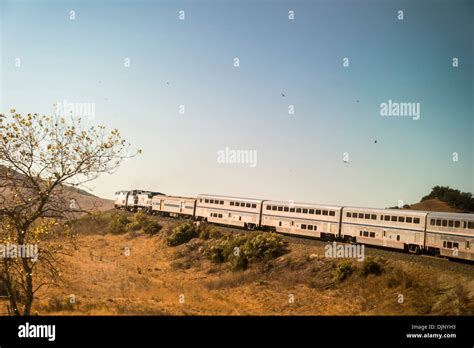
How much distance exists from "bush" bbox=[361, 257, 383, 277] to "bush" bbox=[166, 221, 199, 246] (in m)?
25.1

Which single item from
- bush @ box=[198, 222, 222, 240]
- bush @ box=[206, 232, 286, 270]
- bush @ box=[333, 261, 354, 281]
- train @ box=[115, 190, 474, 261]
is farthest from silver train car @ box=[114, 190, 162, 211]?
bush @ box=[333, 261, 354, 281]

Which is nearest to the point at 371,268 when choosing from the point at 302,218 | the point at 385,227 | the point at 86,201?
the point at 385,227

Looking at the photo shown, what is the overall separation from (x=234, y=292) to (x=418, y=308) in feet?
43.4

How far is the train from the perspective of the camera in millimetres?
25984

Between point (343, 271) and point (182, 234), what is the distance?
2515cm

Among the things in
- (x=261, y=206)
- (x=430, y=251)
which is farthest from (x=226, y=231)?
(x=430, y=251)

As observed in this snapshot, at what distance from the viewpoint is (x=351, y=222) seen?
3294cm

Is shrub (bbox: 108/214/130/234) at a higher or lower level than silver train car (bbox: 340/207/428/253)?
lower

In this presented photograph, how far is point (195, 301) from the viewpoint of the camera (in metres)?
25.6

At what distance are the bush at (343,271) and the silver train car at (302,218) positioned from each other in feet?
23.3

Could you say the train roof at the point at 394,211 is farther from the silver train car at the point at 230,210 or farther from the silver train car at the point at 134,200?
the silver train car at the point at 134,200

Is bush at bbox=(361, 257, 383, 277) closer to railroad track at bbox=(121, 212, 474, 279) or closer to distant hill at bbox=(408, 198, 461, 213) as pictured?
railroad track at bbox=(121, 212, 474, 279)

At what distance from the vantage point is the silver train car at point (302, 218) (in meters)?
34.6
